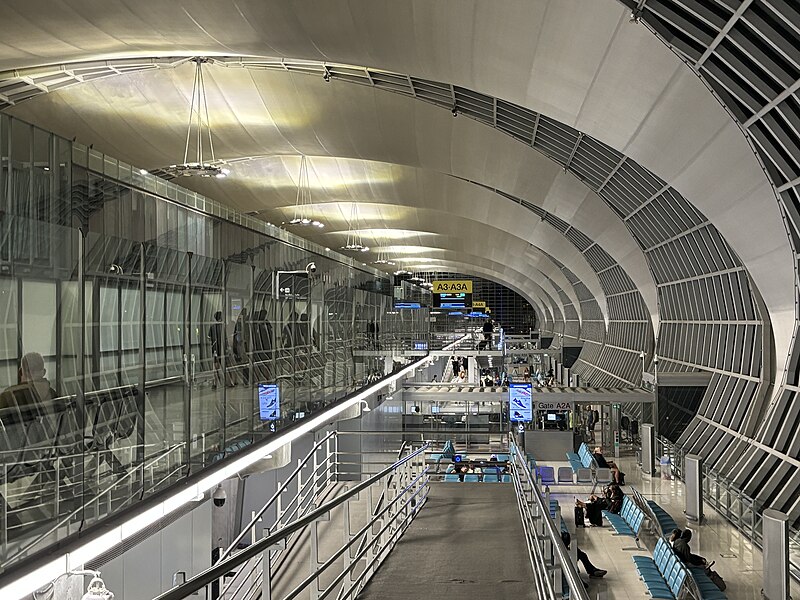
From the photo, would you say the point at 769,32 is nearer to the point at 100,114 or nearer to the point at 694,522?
the point at 694,522

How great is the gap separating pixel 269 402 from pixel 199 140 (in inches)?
817

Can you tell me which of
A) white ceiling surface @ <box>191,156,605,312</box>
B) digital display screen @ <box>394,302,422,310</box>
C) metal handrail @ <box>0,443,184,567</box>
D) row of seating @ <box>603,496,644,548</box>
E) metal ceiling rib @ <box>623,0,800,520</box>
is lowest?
row of seating @ <box>603,496,644,548</box>

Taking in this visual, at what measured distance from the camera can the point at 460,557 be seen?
8422mm

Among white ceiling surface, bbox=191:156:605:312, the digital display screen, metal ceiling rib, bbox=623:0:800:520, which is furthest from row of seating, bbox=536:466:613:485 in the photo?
white ceiling surface, bbox=191:156:605:312

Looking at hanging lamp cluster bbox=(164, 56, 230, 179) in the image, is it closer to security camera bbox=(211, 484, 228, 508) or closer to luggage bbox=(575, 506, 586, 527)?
security camera bbox=(211, 484, 228, 508)

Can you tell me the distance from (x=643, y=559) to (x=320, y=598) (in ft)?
35.2

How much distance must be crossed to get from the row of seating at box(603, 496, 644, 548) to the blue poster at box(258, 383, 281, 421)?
11647 millimetres

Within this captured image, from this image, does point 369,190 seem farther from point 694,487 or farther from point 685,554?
point 685,554

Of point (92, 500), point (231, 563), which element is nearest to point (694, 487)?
point (92, 500)

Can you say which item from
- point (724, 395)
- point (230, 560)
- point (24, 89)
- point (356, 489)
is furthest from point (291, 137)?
point (230, 560)

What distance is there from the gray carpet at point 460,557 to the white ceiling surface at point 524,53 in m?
8.32

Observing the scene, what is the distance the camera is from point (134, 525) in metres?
5.69

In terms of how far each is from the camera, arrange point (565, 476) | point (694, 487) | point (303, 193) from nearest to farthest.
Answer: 1. point (694, 487)
2. point (565, 476)
3. point (303, 193)

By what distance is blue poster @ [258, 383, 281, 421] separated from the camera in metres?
8.81
